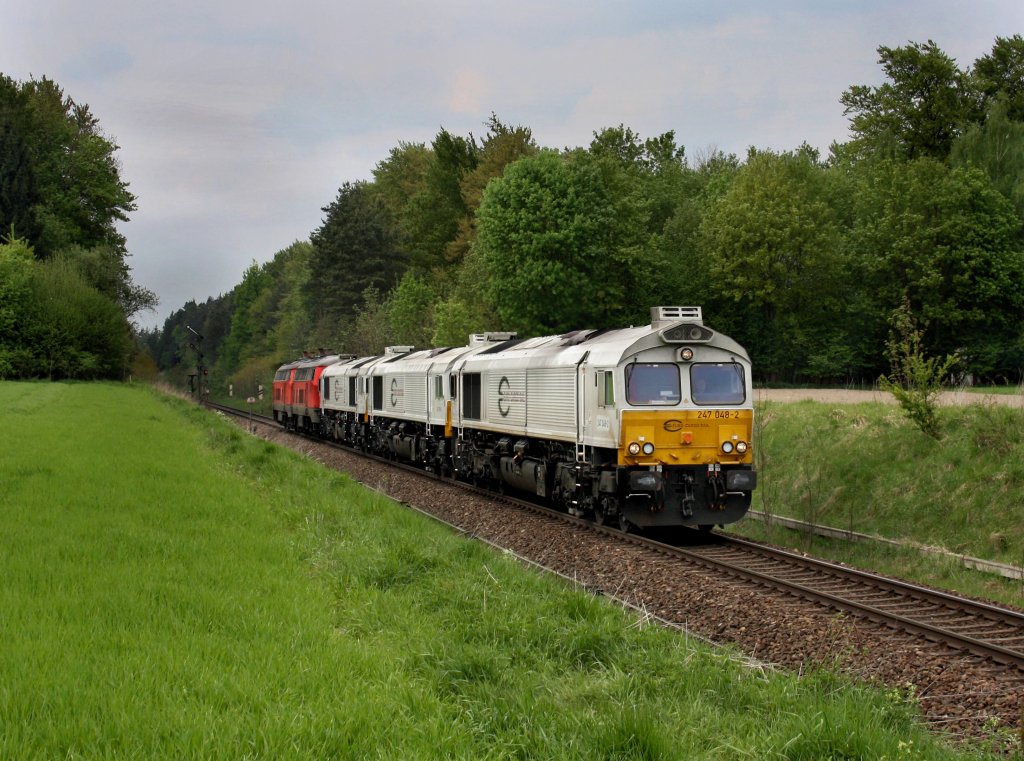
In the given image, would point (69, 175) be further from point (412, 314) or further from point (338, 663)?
point (338, 663)

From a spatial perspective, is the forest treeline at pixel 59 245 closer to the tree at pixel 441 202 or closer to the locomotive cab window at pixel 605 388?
the tree at pixel 441 202

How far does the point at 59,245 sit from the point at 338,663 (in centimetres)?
6368

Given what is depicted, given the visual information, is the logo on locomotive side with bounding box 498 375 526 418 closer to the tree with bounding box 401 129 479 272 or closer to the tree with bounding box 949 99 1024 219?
the tree with bounding box 949 99 1024 219

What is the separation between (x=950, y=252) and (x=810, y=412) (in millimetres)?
17270

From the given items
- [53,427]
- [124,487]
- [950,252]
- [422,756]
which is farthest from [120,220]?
[422,756]

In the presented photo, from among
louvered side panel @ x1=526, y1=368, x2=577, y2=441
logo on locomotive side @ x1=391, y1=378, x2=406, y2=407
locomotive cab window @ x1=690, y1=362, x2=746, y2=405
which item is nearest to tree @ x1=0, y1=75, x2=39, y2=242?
logo on locomotive side @ x1=391, y1=378, x2=406, y2=407

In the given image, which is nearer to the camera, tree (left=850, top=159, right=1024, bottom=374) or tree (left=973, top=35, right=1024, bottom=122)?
tree (left=850, top=159, right=1024, bottom=374)

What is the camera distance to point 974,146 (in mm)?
39812

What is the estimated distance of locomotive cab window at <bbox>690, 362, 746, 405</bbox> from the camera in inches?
628

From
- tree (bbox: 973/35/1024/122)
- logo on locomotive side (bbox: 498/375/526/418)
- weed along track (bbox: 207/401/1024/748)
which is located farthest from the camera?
tree (bbox: 973/35/1024/122)

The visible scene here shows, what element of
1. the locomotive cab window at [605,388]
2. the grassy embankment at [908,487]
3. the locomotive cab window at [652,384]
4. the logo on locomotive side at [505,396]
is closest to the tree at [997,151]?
the grassy embankment at [908,487]

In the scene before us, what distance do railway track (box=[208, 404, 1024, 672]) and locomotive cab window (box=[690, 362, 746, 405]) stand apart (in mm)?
2369

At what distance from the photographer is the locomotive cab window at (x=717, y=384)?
16.0 metres

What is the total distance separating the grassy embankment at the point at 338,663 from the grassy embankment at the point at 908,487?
7.64 metres
